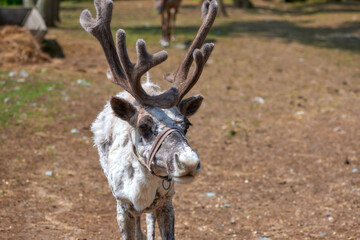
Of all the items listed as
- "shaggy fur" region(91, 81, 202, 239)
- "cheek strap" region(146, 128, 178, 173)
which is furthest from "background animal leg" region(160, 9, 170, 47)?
"cheek strap" region(146, 128, 178, 173)

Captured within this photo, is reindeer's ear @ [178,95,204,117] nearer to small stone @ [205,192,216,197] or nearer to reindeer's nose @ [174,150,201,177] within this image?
reindeer's nose @ [174,150,201,177]

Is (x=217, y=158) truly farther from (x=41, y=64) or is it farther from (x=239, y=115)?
(x=41, y=64)

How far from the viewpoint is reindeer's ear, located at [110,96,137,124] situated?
3545 millimetres

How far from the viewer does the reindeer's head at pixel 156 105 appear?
3172mm

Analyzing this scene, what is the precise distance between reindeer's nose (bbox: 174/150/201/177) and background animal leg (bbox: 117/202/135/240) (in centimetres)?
103

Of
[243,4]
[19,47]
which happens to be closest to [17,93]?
[19,47]

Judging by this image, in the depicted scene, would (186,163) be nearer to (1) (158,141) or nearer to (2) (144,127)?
(1) (158,141)

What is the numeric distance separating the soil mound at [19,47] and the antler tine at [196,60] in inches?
278

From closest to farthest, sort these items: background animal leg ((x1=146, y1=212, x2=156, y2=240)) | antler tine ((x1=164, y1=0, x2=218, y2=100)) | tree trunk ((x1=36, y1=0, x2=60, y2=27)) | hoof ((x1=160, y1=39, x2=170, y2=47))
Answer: antler tine ((x1=164, y1=0, x2=218, y2=100))
background animal leg ((x1=146, y1=212, x2=156, y2=240))
hoof ((x1=160, y1=39, x2=170, y2=47))
tree trunk ((x1=36, y1=0, x2=60, y2=27))

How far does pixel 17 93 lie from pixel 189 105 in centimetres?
569

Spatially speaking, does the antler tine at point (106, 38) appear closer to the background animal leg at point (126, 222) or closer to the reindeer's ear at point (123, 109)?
the reindeer's ear at point (123, 109)

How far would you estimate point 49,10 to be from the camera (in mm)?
14586

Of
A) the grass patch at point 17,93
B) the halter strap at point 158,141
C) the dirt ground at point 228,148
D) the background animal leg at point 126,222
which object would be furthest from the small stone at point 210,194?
the grass patch at point 17,93

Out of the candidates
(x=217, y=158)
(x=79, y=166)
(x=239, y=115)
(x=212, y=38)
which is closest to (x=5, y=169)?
(x=79, y=166)
